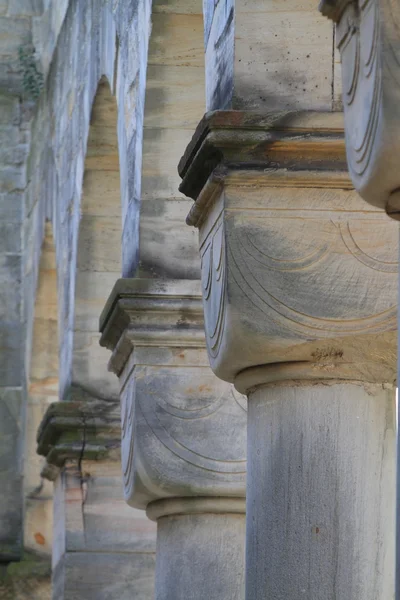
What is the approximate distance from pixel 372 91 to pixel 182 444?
2905 millimetres

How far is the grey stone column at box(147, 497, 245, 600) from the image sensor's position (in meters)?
4.99

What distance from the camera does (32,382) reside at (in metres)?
10.4

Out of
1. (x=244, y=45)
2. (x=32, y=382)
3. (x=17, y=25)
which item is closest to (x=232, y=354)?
(x=244, y=45)

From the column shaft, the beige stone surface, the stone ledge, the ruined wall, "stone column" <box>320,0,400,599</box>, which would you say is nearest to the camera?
"stone column" <box>320,0,400,599</box>

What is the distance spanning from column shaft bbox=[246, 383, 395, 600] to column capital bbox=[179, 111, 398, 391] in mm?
81

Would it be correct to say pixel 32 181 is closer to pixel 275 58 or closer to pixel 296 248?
pixel 275 58

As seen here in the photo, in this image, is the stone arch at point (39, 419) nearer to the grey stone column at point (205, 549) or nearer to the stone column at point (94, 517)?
the stone column at point (94, 517)

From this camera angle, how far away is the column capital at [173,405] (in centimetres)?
499

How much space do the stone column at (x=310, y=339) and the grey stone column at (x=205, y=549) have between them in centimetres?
145

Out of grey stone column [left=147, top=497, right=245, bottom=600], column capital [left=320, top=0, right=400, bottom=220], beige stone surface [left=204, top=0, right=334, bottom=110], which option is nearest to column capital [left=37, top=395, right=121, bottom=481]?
grey stone column [left=147, top=497, right=245, bottom=600]

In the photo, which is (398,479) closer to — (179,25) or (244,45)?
(244,45)

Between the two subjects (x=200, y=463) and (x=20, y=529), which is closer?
(x=200, y=463)

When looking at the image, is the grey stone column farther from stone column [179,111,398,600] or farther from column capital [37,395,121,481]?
column capital [37,395,121,481]

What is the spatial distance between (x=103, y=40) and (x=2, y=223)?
4044mm
